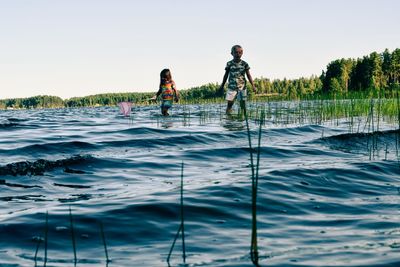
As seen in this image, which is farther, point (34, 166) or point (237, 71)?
point (237, 71)

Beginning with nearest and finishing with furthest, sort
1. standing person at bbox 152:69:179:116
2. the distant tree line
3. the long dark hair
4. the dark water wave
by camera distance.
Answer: the dark water wave
standing person at bbox 152:69:179:116
the long dark hair
the distant tree line

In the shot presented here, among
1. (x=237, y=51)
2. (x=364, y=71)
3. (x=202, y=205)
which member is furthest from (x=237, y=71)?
(x=364, y=71)

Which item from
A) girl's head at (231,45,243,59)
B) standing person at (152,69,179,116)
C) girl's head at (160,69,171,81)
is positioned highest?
girl's head at (231,45,243,59)

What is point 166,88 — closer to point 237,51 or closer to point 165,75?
point 165,75

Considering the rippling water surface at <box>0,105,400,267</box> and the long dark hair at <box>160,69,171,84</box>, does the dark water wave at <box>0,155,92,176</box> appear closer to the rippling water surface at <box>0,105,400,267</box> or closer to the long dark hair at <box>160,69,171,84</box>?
the rippling water surface at <box>0,105,400,267</box>

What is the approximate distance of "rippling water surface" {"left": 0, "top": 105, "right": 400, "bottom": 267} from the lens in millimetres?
2984

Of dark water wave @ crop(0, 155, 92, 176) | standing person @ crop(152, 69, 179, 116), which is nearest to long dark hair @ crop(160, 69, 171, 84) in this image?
standing person @ crop(152, 69, 179, 116)

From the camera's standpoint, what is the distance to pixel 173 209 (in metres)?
4.07

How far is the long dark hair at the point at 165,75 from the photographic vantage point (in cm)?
1689

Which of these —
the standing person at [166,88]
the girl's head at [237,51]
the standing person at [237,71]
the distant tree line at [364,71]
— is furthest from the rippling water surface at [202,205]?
the distant tree line at [364,71]

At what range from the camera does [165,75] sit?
16.9 m

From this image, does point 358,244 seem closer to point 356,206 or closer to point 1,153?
point 356,206

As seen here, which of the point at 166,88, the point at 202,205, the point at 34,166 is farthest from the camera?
the point at 166,88

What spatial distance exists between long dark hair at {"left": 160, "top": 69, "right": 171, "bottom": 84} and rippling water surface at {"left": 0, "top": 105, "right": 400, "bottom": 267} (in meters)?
8.55
